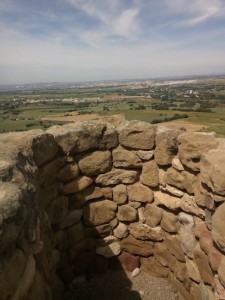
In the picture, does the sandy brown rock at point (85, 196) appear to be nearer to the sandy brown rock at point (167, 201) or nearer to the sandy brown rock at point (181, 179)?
the sandy brown rock at point (167, 201)

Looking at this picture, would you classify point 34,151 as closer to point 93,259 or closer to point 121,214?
point 121,214

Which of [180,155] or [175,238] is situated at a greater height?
[180,155]

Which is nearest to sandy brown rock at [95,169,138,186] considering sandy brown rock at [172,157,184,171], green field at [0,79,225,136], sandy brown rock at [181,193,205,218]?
sandy brown rock at [172,157,184,171]

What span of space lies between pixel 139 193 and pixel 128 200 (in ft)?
0.76

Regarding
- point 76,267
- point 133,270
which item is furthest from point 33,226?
point 133,270

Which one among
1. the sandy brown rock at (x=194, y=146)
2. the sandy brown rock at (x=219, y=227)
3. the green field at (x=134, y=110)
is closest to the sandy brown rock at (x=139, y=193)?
the sandy brown rock at (x=194, y=146)

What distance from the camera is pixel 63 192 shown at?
180 inches

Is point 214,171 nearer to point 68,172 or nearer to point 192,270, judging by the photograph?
point 192,270

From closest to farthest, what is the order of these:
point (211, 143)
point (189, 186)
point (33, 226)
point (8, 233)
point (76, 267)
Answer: point (8, 233)
point (33, 226)
point (211, 143)
point (189, 186)
point (76, 267)

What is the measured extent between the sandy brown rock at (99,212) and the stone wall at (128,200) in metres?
0.02

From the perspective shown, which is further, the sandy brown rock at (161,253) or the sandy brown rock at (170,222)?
the sandy brown rock at (161,253)

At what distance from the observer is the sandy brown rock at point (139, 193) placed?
4848 mm

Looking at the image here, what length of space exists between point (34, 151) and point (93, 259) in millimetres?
2318

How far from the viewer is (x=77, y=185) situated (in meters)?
4.66
